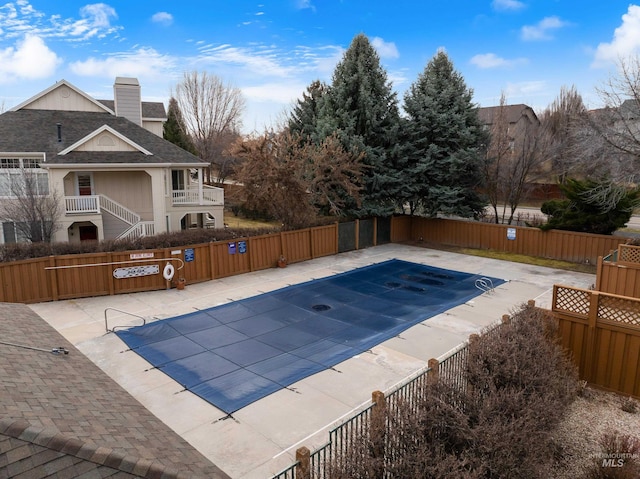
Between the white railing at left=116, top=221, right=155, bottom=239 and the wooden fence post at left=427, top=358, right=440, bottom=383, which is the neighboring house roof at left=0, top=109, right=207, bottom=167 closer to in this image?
the white railing at left=116, top=221, right=155, bottom=239

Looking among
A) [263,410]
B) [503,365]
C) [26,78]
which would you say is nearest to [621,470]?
[503,365]

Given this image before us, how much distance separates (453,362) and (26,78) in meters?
30.7

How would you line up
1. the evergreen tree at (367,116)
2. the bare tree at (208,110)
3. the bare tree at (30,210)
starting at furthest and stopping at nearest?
1. the bare tree at (208,110)
2. the evergreen tree at (367,116)
3. the bare tree at (30,210)

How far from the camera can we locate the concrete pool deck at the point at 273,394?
7.09 meters

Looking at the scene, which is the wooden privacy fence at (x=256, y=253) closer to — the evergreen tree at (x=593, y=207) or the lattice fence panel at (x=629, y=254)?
the evergreen tree at (x=593, y=207)

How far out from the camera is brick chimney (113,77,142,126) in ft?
83.8

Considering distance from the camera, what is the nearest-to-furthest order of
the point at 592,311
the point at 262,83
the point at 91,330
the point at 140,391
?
the point at 140,391 < the point at 592,311 < the point at 91,330 < the point at 262,83

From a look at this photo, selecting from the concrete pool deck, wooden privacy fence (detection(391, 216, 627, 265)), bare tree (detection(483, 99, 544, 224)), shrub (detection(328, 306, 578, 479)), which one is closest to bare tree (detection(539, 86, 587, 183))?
bare tree (detection(483, 99, 544, 224))

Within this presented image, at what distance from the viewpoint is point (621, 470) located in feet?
19.7

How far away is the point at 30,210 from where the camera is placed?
17.6m

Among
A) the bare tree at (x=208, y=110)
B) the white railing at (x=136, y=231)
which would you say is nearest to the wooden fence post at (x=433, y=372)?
the white railing at (x=136, y=231)

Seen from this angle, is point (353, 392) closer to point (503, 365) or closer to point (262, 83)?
point (503, 365)

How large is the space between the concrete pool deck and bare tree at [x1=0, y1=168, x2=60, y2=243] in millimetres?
5654

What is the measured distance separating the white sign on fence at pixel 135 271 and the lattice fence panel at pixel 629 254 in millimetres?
16136
